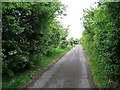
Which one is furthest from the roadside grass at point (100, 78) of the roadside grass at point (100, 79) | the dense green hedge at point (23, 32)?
the dense green hedge at point (23, 32)

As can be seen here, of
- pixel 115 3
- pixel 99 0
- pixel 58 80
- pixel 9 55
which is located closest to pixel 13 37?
pixel 9 55

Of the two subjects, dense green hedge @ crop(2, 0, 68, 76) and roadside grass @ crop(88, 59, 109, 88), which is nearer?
roadside grass @ crop(88, 59, 109, 88)

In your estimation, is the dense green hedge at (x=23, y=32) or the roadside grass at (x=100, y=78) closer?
the roadside grass at (x=100, y=78)

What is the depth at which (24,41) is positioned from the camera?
558 inches

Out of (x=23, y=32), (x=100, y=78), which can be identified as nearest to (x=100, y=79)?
(x=100, y=78)

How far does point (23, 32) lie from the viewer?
1483 centimetres

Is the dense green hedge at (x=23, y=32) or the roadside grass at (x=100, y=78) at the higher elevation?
the dense green hedge at (x=23, y=32)

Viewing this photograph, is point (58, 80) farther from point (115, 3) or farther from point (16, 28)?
point (115, 3)

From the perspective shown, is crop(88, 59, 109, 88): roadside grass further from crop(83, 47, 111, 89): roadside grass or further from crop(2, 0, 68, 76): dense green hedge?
crop(2, 0, 68, 76): dense green hedge

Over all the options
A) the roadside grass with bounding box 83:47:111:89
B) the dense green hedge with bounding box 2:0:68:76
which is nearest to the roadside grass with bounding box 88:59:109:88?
the roadside grass with bounding box 83:47:111:89

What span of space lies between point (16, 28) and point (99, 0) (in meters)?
4.67

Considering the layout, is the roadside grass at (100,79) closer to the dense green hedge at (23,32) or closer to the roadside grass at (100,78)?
the roadside grass at (100,78)

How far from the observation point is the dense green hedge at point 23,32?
38.1ft

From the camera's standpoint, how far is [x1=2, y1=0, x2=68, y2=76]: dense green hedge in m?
11.6
